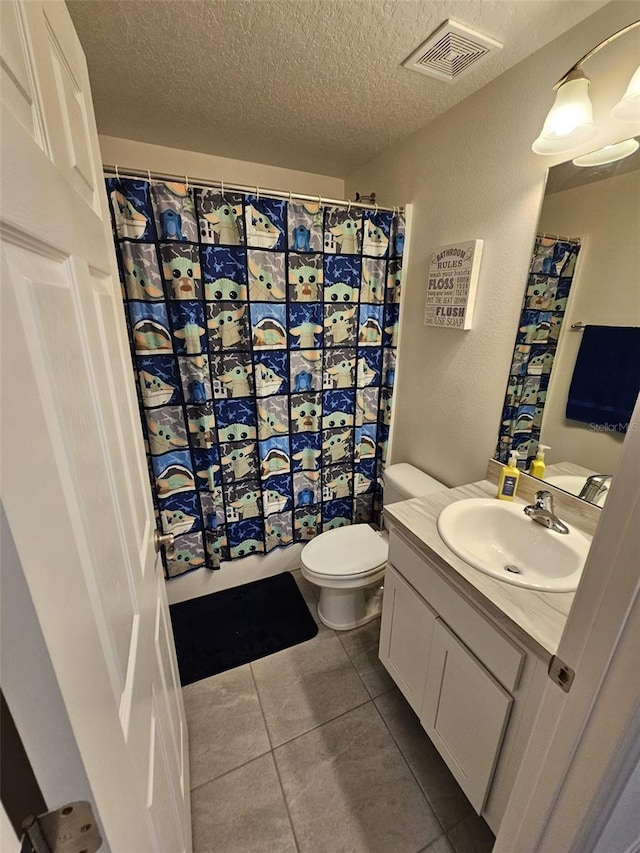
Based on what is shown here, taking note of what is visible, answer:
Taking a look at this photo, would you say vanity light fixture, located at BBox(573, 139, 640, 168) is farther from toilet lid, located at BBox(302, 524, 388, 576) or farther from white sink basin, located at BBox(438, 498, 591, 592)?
toilet lid, located at BBox(302, 524, 388, 576)

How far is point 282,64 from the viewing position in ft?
4.04

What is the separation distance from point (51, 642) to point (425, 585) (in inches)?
41.3

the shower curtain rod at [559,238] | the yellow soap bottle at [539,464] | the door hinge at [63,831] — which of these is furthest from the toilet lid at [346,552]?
the shower curtain rod at [559,238]

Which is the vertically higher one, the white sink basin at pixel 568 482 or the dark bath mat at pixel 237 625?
the white sink basin at pixel 568 482

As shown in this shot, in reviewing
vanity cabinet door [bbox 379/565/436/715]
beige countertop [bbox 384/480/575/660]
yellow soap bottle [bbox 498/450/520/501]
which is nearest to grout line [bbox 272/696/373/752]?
vanity cabinet door [bbox 379/565/436/715]

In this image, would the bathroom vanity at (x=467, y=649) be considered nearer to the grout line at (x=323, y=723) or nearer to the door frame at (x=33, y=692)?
the grout line at (x=323, y=723)

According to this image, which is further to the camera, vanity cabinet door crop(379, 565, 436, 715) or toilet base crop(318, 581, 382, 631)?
toilet base crop(318, 581, 382, 631)

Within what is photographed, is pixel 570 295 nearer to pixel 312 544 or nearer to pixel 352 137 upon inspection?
pixel 352 137

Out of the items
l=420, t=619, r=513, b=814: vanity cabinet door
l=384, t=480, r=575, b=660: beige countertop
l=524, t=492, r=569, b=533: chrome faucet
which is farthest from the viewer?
l=524, t=492, r=569, b=533: chrome faucet

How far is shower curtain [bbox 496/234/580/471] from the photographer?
47.4 inches

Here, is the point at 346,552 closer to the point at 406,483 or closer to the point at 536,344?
the point at 406,483

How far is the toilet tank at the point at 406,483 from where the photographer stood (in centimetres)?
173

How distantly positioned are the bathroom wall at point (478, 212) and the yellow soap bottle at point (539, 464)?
0.18m

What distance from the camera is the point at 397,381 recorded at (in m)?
2.02
